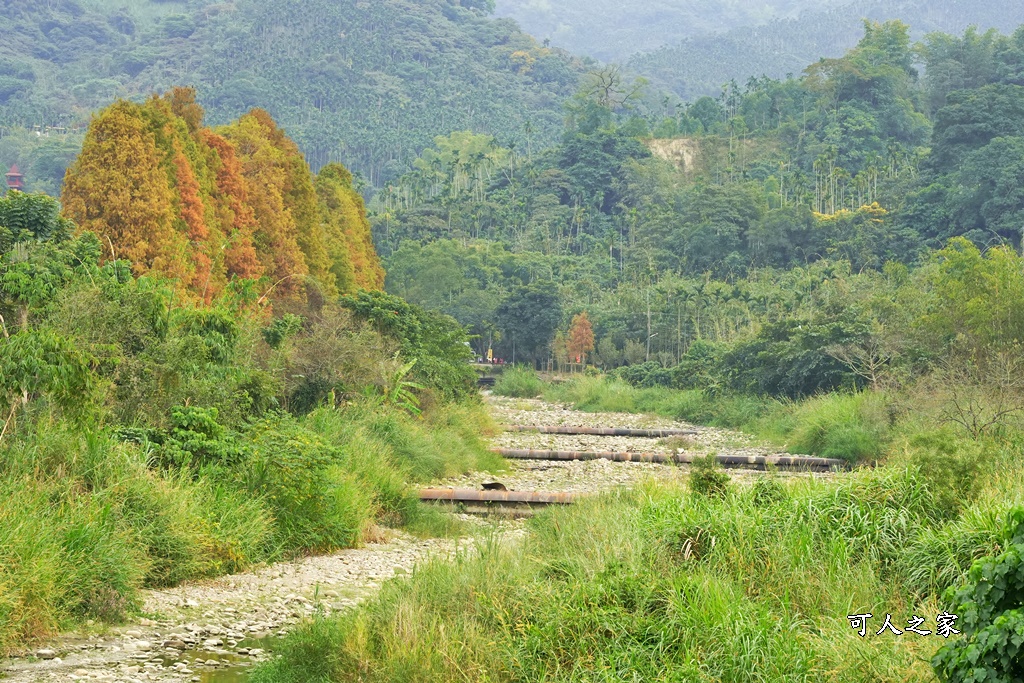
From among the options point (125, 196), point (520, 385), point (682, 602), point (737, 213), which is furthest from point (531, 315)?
point (682, 602)

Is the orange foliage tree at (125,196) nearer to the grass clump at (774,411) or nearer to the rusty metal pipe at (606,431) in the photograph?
the rusty metal pipe at (606,431)

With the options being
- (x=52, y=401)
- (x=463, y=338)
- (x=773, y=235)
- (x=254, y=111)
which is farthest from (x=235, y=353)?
(x=773, y=235)

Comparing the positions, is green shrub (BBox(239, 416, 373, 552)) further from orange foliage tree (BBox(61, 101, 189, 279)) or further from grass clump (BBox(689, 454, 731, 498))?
orange foliage tree (BBox(61, 101, 189, 279))

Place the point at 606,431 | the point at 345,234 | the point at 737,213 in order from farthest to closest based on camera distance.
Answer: the point at 737,213 → the point at 345,234 → the point at 606,431

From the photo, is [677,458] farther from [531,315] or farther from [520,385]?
[531,315]

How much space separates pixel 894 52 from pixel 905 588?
288ft

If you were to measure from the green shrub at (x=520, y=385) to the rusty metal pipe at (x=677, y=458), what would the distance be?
1976cm

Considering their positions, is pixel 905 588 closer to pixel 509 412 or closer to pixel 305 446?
pixel 305 446

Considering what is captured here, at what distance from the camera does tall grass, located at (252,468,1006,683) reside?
24.1 feet

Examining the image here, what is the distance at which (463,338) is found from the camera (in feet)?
99.6

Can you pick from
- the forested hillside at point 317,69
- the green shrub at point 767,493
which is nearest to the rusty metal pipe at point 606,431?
the green shrub at point 767,493

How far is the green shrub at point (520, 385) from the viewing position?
43625mm

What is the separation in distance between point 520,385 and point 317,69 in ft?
352

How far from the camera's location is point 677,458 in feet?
71.5
